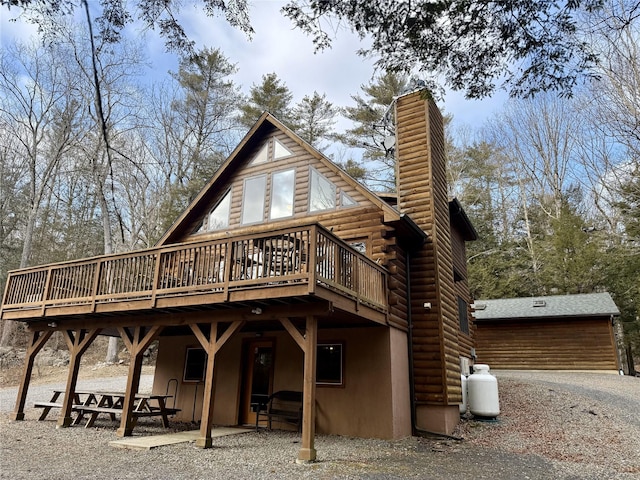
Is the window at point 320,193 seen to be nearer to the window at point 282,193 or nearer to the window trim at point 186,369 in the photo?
the window at point 282,193

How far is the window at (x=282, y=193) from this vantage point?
10.9 meters

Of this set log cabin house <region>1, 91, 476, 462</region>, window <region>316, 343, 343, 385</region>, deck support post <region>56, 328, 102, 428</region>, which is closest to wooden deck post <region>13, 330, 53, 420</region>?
log cabin house <region>1, 91, 476, 462</region>

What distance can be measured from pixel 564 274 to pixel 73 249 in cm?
2757

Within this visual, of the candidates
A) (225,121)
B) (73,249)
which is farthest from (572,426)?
(73,249)

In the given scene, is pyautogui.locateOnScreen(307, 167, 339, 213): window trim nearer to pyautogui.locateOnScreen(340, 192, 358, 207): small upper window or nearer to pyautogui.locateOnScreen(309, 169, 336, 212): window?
pyautogui.locateOnScreen(309, 169, 336, 212): window

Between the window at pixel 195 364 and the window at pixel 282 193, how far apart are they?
4019mm

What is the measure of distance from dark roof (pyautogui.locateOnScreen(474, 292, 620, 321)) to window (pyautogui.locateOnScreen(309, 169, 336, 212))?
12556 millimetres

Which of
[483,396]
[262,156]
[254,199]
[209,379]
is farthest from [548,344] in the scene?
[209,379]

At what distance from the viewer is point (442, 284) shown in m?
10.0

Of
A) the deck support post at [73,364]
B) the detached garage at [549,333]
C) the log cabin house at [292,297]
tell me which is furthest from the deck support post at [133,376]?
the detached garage at [549,333]

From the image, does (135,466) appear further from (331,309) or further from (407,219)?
(407,219)

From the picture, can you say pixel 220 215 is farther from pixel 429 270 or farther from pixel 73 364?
pixel 429 270

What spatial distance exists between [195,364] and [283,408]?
117 inches

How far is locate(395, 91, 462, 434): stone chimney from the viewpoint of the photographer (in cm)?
920
